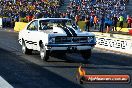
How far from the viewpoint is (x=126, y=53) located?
18.6m

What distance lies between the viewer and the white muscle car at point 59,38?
1352cm

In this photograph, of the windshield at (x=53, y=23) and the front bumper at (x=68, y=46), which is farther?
the windshield at (x=53, y=23)

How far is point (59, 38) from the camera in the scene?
533 inches

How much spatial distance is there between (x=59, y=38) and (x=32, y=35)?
5.69 feet

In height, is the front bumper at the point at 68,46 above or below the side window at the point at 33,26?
below

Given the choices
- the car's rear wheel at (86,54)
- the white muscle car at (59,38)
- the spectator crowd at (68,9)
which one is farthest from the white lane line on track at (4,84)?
the spectator crowd at (68,9)

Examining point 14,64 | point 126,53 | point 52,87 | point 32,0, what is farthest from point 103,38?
point 32,0

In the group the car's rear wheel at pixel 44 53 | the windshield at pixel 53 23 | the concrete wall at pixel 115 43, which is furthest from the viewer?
the concrete wall at pixel 115 43

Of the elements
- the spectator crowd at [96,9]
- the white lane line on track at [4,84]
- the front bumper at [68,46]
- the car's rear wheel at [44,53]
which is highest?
the spectator crowd at [96,9]

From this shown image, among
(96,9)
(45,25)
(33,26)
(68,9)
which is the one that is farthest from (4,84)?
(68,9)

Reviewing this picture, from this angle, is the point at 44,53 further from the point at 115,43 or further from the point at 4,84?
the point at 115,43

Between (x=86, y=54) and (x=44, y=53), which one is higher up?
(x=44, y=53)

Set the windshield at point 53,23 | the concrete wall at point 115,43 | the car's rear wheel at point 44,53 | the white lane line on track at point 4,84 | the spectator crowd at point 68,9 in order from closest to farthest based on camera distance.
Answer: the white lane line on track at point 4,84, the car's rear wheel at point 44,53, the windshield at point 53,23, the concrete wall at point 115,43, the spectator crowd at point 68,9

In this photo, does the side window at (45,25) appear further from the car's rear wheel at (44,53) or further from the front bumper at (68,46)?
the front bumper at (68,46)
